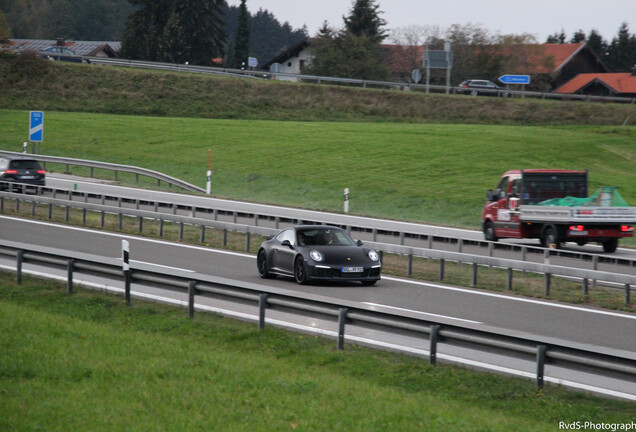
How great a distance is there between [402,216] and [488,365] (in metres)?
24.7

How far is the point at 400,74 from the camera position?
11056 cm

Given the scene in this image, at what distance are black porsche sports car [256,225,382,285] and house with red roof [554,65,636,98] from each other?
3222 inches

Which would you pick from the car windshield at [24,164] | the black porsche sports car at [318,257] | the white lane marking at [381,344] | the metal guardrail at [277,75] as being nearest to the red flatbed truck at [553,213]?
the black porsche sports car at [318,257]

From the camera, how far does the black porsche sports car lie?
17391 mm

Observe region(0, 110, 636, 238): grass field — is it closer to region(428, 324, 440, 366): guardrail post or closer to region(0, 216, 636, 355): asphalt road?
region(0, 216, 636, 355): asphalt road

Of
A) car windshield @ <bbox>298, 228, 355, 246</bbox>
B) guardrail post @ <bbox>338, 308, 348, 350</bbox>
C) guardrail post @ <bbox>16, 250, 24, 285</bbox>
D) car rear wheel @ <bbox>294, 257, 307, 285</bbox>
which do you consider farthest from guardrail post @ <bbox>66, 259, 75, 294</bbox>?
guardrail post @ <bbox>338, 308, 348, 350</bbox>

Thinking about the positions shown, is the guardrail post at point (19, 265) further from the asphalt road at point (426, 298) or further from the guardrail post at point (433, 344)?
the guardrail post at point (433, 344)

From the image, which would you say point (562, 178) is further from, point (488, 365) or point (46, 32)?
point (46, 32)

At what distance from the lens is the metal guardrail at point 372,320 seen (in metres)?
8.64

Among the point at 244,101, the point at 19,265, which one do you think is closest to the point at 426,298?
the point at 19,265

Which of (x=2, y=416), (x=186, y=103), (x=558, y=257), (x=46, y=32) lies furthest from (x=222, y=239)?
(x=46, y=32)

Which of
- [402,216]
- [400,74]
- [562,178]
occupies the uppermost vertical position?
[400,74]

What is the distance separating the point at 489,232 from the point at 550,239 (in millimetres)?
3076

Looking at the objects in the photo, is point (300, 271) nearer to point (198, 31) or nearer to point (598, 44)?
point (198, 31)
